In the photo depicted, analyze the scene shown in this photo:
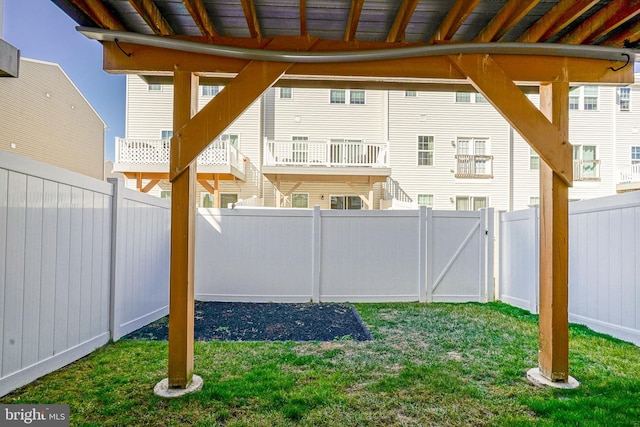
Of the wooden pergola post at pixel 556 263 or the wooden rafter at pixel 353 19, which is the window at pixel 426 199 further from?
the wooden rafter at pixel 353 19

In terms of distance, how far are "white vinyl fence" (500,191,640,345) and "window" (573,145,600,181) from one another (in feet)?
35.7

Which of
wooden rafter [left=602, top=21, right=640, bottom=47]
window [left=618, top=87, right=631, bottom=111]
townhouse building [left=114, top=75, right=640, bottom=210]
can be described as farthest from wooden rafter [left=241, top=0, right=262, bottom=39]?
window [left=618, top=87, right=631, bottom=111]

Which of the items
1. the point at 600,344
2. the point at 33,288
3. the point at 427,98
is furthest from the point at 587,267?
the point at 427,98

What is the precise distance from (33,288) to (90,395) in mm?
975

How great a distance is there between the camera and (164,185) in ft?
46.5

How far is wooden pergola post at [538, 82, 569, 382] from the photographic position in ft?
10.6

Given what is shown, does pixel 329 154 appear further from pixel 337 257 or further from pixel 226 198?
pixel 337 257

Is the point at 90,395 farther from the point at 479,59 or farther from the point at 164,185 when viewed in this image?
the point at 164,185

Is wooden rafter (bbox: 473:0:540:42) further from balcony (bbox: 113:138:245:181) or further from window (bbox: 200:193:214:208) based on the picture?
window (bbox: 200:193:214:208)

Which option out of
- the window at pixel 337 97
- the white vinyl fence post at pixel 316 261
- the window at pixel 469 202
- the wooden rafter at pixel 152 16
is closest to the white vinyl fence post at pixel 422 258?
the white vinyl fence post at pixel 316 261

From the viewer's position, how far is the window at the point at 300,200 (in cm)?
1419

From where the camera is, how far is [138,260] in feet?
16.4

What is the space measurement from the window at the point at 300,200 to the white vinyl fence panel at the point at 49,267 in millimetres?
10004

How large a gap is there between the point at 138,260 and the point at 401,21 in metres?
4.15
